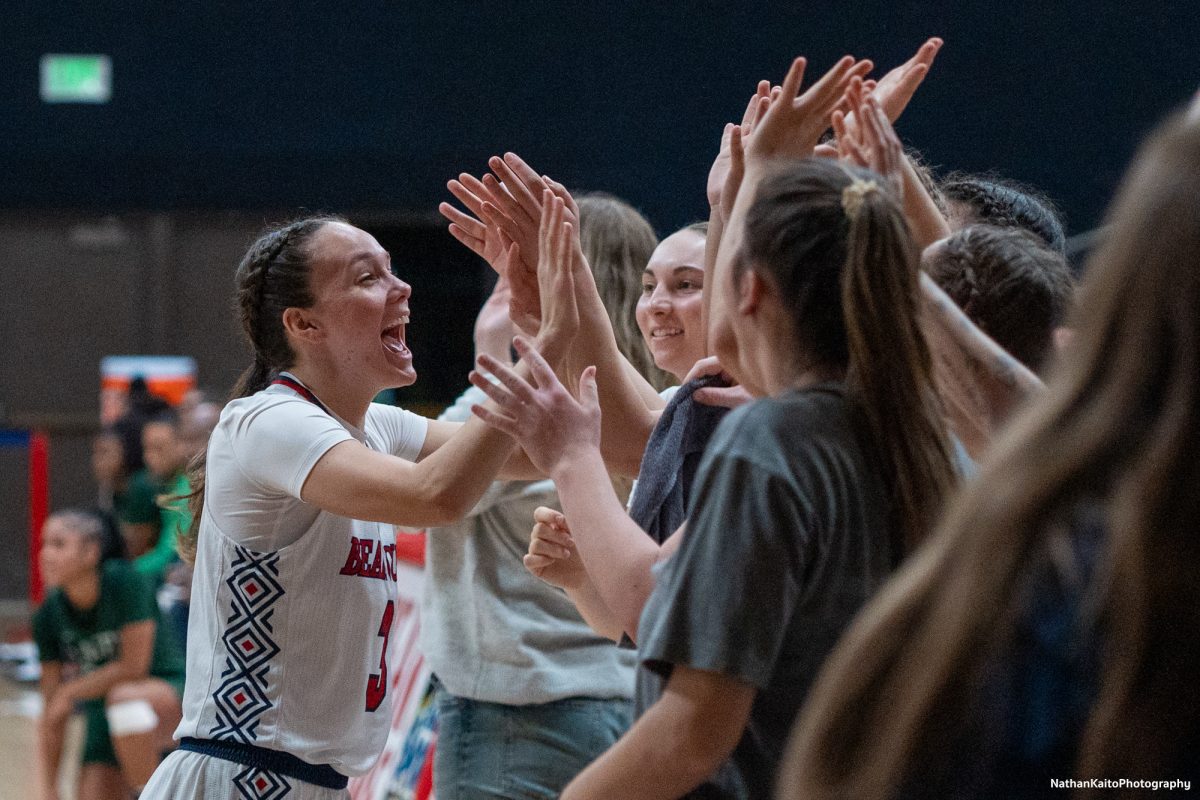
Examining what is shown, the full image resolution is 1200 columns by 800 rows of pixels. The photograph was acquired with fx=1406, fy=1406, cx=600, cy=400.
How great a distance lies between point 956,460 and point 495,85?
7180 millimetres

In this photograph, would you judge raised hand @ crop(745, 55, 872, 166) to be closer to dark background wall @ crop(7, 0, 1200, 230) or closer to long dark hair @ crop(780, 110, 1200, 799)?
long dark hair @ crop(780, 110, 1200, 799)

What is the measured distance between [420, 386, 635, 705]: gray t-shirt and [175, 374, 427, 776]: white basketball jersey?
2.28ft

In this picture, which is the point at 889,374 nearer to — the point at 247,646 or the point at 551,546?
the point at 551,546

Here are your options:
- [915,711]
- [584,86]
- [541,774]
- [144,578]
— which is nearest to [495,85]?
[584,86]

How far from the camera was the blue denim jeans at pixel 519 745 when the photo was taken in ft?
9.78

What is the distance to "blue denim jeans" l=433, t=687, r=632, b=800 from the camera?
298 cm

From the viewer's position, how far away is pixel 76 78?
8766mm

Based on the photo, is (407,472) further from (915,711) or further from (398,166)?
(398,166)

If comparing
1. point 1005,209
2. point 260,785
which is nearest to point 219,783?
point 260,785

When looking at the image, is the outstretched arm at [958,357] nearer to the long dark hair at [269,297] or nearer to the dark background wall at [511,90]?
the long dark hair at [269,297]

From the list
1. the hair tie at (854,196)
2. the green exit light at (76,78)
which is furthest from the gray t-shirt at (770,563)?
the green exit light at (76,78)

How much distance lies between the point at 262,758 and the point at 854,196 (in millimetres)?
1370

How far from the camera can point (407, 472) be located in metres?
2.20

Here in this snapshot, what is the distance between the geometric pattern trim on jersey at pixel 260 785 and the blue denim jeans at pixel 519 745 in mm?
795
